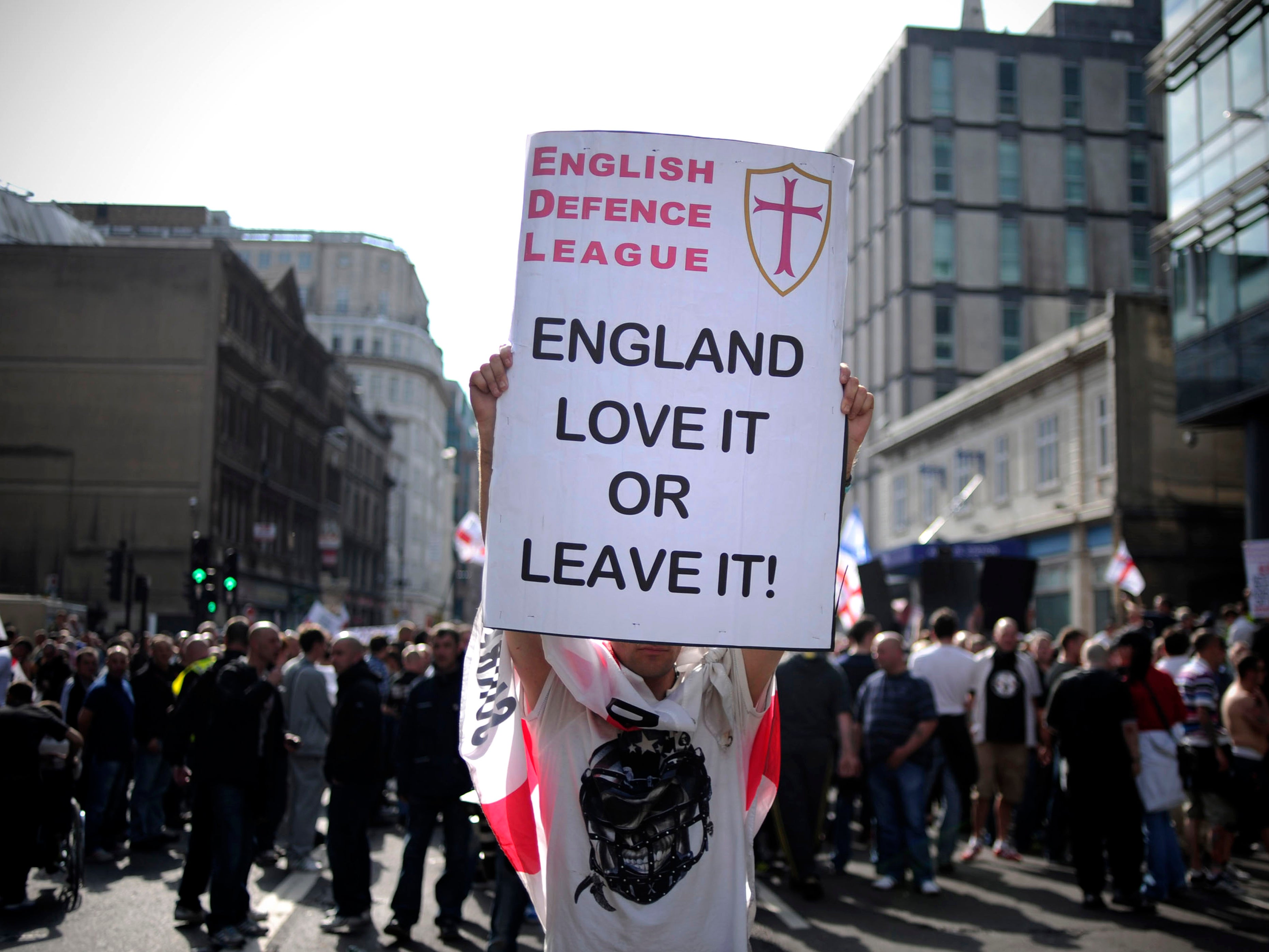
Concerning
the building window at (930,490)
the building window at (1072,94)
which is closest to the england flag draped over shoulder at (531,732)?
the building window at (930,490)

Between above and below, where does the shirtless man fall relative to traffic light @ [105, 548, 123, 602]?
below

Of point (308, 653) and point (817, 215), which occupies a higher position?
point (817, 215)

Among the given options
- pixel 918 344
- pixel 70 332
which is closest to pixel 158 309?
pixel 70 332

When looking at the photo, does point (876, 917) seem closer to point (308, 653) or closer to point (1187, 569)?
point (308, 653)

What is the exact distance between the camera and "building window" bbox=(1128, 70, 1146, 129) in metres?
52.2

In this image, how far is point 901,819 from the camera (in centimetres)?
1020

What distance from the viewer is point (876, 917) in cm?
905

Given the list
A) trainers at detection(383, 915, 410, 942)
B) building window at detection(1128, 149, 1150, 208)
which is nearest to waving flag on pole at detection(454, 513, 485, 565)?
trainers at detection(383, 915, 410, 942)

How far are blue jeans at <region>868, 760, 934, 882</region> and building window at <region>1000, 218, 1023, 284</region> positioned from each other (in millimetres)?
44528

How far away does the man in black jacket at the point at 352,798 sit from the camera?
870 cm

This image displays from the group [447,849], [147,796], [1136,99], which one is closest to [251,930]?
[447,849]

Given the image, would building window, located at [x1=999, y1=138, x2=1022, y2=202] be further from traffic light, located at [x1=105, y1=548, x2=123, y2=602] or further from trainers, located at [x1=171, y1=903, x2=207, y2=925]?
trainers, located at [x1=171, y1=903, x2=207, y2=925]

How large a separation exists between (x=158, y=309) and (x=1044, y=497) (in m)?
31.0

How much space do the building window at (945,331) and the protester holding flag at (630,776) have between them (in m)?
49.4
